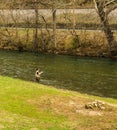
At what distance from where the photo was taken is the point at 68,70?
2030 inches

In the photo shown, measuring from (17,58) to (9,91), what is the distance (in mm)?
31953

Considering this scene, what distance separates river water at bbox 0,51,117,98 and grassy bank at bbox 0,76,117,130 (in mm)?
10366

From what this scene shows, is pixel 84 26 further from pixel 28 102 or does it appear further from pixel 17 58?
pixel 28 102

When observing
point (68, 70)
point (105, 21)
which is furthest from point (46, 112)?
point (105, 21)

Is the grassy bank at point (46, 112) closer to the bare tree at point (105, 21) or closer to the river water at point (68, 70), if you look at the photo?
the river water at point (68, 70)

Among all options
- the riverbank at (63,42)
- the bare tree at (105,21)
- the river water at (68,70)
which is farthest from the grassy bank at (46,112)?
the riverbank at (63,42)

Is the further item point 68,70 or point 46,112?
point 68,70

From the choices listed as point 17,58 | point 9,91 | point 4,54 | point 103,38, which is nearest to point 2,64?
point 17,58

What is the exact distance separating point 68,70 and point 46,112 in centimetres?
2720

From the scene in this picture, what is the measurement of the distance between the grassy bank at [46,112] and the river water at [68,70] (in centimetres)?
1037

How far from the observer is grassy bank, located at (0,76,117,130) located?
21594 millimetres

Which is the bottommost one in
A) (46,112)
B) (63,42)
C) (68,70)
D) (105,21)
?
(68,70)

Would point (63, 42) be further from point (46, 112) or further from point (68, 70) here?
point (46, 112)

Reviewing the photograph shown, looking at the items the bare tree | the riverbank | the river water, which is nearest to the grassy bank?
the river water
